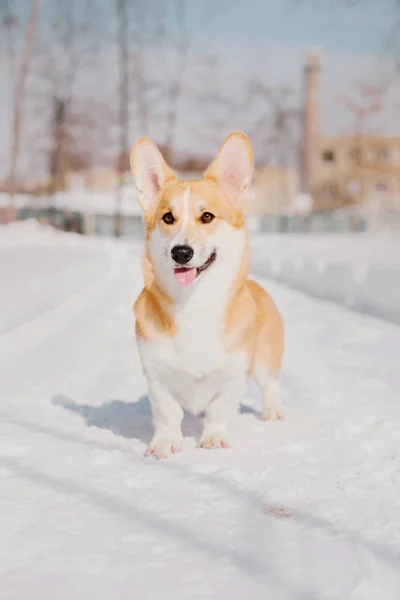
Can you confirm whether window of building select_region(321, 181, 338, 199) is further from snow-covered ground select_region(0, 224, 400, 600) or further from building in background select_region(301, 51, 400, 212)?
snow-covered ground select_region(0, 224, 400, 600)

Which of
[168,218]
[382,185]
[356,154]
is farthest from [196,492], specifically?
[382,185]

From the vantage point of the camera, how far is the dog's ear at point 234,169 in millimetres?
3816

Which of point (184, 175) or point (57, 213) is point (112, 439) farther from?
point (184, 175)

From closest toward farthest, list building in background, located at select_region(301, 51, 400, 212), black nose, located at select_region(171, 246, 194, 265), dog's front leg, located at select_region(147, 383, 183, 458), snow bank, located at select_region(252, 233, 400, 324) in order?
black nose, located at select_region(171, 246, 194, 265) → dog's front leg, located at select_region(147, 383, 183, 458) → snow bank, located at select_region(252, 233, 400, 324) → building in background, located at select_region(301, 51, 400, 212)

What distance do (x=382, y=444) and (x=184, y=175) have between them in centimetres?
5276

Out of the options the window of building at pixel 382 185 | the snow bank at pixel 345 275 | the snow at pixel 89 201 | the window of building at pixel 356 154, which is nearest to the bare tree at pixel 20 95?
the snow bank at pixel 345 275

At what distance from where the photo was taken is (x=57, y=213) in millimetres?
41031

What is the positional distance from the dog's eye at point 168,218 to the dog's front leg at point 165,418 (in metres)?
0.79

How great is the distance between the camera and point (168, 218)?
3.59 m

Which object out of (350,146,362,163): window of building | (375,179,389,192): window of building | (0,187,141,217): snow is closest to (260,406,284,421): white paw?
(0,187,141,217): snow

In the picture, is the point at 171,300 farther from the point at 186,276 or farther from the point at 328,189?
the point at 328,189

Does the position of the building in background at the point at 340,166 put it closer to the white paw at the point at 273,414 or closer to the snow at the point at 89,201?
the snow at the point at 89,201

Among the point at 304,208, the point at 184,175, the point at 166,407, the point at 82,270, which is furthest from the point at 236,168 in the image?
the point at 304,208

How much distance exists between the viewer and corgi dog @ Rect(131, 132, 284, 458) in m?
3.60
